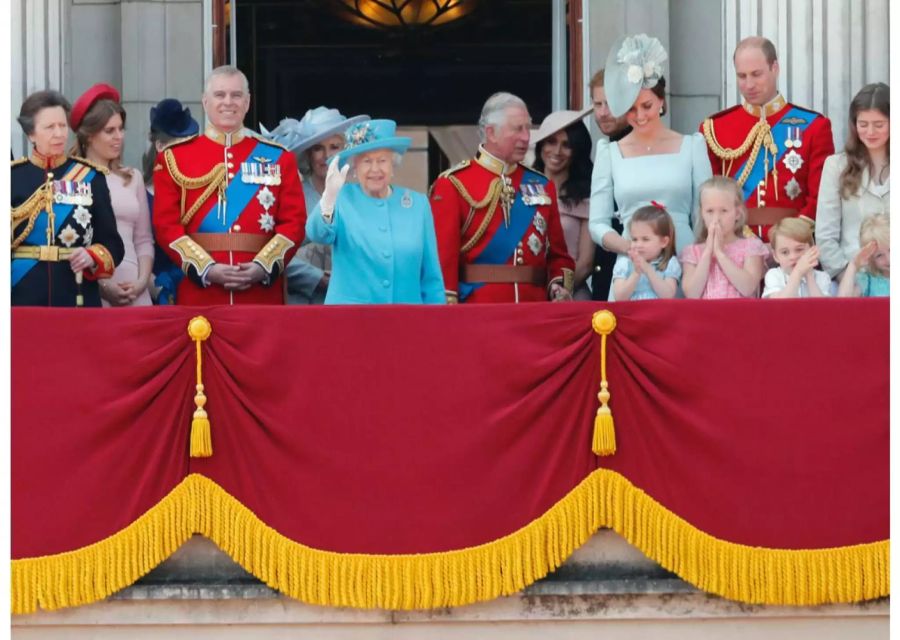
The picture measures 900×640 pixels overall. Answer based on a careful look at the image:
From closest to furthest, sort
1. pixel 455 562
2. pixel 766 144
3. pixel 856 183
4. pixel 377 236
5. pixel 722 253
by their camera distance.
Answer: pixel 455 562 → pixel 722 253 → pixel 377 236 → pixel 856 183 → pixel 766 144

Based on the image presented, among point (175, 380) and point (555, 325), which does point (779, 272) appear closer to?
point (555, 325)

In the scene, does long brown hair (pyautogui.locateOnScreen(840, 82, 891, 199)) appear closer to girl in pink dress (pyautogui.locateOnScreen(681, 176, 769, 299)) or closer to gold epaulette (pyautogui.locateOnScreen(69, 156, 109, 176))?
girl in pink dress (pyautogui.locateOnScreen(681, 176, 769, 299))

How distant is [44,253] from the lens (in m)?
9.29

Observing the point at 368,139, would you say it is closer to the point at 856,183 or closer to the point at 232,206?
the point at 232,206

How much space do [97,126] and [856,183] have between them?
2943mm

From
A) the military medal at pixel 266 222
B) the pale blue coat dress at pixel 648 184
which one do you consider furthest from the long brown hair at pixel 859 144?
the military medal at pixel 266 222

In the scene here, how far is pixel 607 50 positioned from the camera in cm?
1163

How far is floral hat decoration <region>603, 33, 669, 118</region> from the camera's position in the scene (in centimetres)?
980

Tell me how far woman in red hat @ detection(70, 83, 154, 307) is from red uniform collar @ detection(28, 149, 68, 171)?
0.22 m

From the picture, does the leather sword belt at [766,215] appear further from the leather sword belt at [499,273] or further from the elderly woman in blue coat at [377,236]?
the elderly woman in blue coat at [377,236]

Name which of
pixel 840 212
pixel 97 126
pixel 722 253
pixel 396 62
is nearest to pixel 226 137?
pixel 97 126

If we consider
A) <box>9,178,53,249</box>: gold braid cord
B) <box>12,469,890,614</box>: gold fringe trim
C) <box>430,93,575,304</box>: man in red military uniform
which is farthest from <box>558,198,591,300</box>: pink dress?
<box>9,178,53,249</box>: gold braid cord

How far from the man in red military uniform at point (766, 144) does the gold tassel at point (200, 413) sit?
2412 mm

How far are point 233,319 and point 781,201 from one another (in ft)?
7.95
